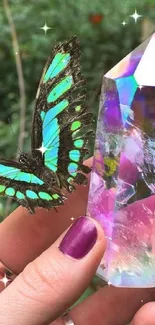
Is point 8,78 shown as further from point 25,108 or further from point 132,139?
point 132,139

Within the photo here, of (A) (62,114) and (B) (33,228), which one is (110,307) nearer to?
(B) (33,228)

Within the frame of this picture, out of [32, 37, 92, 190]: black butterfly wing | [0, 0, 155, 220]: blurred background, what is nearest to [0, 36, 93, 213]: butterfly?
[32, 37, 92, 190]: black butterfly wing

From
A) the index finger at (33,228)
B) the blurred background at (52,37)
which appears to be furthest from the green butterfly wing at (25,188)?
the blurred background at (52,37)

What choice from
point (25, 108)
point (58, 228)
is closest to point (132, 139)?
point (58, 228)

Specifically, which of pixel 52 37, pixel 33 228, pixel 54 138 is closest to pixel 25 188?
pixel 54 138

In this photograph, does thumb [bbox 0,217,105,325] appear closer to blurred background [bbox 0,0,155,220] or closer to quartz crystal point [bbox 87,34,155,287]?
quartz crystal point [bbox 87,34,155,287]

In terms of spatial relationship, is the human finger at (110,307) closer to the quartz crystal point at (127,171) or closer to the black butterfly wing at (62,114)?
the quartz crystal point at (127,171)
